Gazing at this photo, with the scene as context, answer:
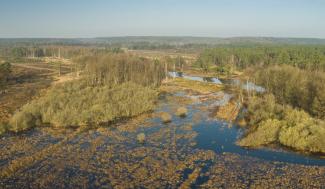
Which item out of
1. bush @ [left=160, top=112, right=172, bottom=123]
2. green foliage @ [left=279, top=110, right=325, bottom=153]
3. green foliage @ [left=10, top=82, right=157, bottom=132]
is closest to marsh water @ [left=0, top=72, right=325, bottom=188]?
green foliage @ [left=279, top=110, right=325, bottom=153]

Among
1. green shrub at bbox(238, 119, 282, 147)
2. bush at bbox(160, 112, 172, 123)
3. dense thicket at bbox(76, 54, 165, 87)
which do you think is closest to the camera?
green shrub at bbox(238, 119, 282, 147)

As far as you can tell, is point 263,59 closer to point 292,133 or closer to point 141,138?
Result: point 292,133

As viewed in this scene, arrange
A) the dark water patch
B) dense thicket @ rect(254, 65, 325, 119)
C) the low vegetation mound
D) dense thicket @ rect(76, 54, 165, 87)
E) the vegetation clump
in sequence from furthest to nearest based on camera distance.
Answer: dense thicket @ rect(76, 54, 165, 87), dense thicket @ rect(254, 65, 325, 119), the vegetation clump, the low vegetation mound, the dark water patch

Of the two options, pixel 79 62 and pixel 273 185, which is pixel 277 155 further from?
pixel 79 62

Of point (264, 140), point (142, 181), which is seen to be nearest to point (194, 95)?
point (264, 140)

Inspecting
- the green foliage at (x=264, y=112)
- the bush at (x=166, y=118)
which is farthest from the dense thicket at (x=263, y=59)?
the bush at (x=166, y=118)

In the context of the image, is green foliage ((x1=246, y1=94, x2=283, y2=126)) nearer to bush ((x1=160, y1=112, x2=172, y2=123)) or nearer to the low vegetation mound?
the low vegetation mound

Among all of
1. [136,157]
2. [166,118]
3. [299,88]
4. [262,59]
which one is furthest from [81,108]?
[262,59]
